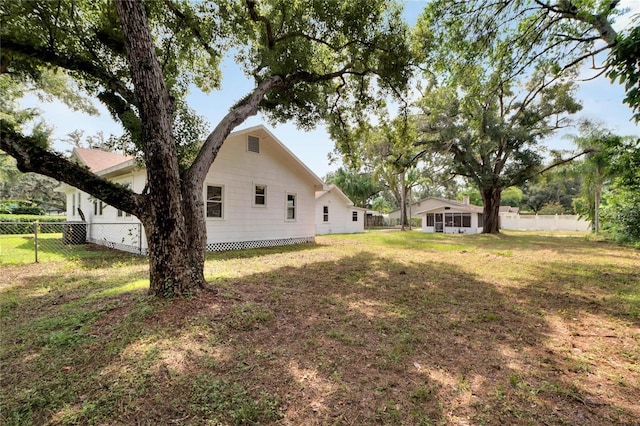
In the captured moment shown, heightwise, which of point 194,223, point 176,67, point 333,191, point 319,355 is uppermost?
point 176,67

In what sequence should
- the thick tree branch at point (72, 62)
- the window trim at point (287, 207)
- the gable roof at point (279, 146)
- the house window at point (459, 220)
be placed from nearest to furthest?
the thick tree branch at point (72, 62), the gable roof at point (279, 146), the window trim at point (287, 207), the house window at point (459, 220)

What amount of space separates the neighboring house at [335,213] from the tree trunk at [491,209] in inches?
420

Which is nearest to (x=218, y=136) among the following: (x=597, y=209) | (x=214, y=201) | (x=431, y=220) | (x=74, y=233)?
(x=214, y=201)

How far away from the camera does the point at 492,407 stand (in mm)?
2191

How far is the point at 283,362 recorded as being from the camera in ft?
9.12

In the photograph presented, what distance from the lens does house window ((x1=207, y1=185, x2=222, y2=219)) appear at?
10602mm

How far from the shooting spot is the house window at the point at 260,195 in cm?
1213

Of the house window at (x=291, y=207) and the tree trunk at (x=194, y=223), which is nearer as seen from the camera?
the tree trunk at (x=194, y=223)

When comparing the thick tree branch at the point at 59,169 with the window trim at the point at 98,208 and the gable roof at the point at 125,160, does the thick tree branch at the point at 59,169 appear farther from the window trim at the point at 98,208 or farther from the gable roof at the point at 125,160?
the window trim at the point at 98,208

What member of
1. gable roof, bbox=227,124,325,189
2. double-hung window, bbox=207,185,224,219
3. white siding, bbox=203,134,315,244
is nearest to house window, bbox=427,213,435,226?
gable roof, bbox=227,124,325,189

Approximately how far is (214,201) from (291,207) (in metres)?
A: 4.13

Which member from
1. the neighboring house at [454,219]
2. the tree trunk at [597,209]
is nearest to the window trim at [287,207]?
the tree trunk at [597,209]

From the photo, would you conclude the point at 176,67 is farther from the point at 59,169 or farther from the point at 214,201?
the point at 214,201

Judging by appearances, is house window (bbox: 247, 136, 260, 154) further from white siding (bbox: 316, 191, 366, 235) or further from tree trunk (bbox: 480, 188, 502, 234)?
tree trunk (bbox: 480, 188, 502, 234)
